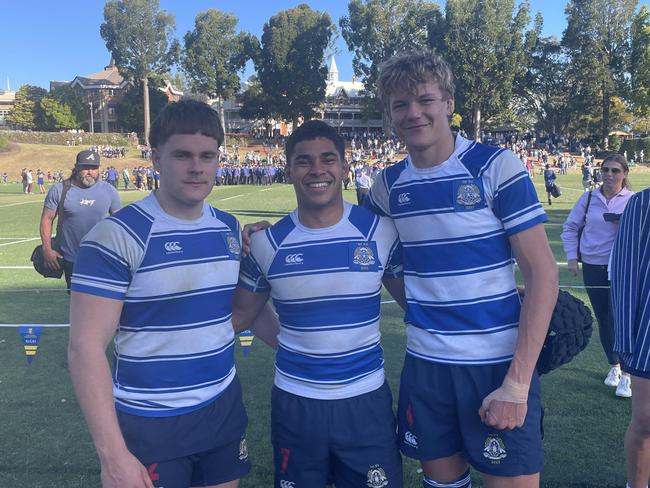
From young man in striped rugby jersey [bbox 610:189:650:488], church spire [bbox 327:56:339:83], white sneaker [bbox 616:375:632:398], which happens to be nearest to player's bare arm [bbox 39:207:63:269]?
young man in striped rugby jersey [bbox 610:189:650:488]

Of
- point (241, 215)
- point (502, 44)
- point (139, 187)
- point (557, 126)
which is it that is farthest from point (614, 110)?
point (241, 215)

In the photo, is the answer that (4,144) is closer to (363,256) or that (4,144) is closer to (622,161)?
(622,161)

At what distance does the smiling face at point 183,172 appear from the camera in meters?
2.30

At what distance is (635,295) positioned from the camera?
2717mm

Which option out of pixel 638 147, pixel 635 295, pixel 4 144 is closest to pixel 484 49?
pixel 638 147

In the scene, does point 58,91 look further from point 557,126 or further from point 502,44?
point 557,126

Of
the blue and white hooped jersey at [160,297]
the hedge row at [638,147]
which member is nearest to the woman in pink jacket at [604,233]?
the blue and white hooped jersey at [160,297]

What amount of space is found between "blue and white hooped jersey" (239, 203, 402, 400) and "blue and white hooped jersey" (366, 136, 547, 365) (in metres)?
0.24

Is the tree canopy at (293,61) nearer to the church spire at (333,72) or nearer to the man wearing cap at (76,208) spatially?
the church spire at (333,72)

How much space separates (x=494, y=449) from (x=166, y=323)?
1.52m

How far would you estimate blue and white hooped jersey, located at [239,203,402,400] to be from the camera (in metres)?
2.50

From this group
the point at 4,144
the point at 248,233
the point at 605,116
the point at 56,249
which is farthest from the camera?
the point at 605,116

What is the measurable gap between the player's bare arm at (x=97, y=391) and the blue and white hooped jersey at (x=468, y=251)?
53.3 inches

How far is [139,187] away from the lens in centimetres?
3803
